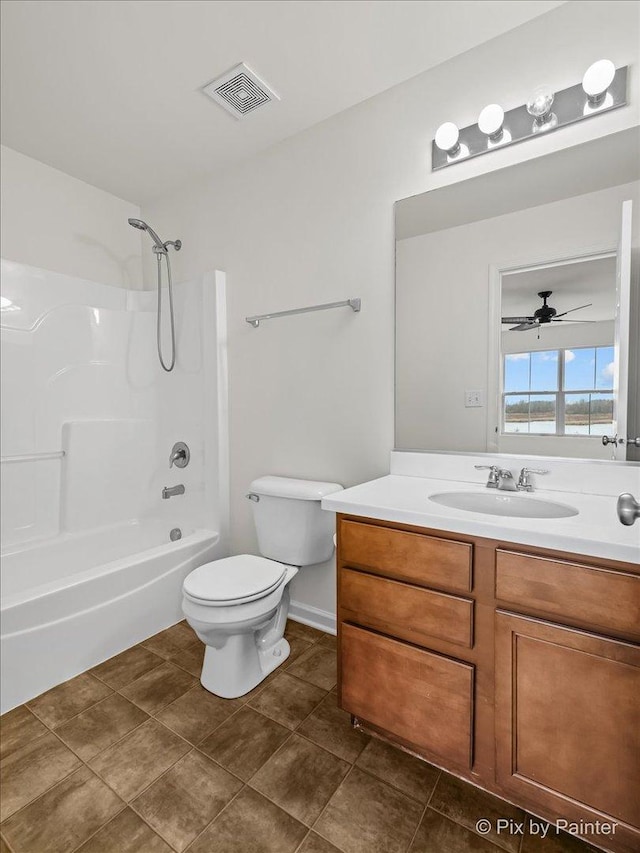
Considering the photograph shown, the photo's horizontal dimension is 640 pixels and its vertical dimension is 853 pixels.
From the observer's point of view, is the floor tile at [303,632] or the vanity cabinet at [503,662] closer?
the vanity cabinet at [503,662]

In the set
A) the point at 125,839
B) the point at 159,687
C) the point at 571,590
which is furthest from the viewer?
the point at 159,687

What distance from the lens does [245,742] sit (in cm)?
143

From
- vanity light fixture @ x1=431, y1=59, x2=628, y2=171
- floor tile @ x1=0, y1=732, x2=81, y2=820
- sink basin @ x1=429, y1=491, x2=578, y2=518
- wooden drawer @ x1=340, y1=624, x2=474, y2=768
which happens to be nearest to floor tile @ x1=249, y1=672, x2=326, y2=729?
wooden drawer @ x1=340, y1=624, x2=474, y2=768

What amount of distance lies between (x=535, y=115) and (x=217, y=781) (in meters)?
2.45

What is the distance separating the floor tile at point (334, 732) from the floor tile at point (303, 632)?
1.49ft


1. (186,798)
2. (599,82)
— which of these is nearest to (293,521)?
(186,798)

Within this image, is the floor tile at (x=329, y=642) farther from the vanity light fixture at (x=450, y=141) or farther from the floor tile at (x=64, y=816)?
the vanity light fixture at (x=450, y=141)

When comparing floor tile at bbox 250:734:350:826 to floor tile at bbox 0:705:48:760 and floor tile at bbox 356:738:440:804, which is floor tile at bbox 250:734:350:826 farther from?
floor tile at bbox 0:705:48:760

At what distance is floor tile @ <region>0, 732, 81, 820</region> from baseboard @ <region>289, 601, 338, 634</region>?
1.09 meters

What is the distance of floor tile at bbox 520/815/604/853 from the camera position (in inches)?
42.6

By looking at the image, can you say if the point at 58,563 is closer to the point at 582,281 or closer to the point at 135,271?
the point at 135,271

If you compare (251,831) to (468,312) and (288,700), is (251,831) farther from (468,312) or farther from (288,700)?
(468,312)

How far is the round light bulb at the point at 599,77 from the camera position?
4.31 feet

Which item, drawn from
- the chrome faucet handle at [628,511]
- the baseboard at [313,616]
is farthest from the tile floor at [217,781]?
the chrome faucet handle at [628,511]
